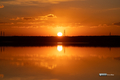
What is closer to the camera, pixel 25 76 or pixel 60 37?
pixel 25 76

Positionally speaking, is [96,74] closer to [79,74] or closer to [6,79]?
[79,74]

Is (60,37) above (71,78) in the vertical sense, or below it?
above

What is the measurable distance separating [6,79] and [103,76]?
6.11m

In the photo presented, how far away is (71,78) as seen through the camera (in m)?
12.1

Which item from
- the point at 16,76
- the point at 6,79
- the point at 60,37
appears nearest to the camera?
the point at 6,79

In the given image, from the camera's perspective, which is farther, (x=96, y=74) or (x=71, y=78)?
(x=96, y=74)

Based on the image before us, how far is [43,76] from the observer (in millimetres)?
12656

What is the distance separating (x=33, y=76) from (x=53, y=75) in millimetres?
1334

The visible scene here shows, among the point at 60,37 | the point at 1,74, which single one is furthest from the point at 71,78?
the point at 60,37

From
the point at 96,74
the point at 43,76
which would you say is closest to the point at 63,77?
the point at 43,76

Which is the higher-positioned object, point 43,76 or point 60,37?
point 60,37

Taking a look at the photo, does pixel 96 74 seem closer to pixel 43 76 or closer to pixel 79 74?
pixel 79 74

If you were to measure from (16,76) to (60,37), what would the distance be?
15868 centimetres

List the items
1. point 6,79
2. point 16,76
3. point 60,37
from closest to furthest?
point 6,79, point 16,76, point 60,37
